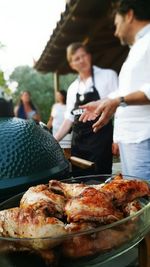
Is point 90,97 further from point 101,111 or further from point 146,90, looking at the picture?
point 101,111

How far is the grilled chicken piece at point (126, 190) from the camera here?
2.18ft

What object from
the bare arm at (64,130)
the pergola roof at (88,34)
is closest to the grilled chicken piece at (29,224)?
the bare arm at (64,130)

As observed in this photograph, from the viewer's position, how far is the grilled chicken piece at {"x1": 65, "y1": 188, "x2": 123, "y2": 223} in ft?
1.88

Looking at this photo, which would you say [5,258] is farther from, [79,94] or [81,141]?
[79,94]

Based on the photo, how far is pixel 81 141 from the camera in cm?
201

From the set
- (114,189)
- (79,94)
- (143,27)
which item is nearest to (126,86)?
(143,27)

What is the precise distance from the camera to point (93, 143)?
2.09 m

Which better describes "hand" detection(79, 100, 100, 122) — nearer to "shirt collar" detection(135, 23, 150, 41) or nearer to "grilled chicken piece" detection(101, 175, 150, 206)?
"grilled chicken piece" detection(101, 175, 150, 206)

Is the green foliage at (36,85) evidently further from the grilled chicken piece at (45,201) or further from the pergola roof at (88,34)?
the grilled chicken piece at (45,201)

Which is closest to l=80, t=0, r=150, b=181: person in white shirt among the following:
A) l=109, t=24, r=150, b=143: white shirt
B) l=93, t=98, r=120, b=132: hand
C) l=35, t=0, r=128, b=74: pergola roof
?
l=109, t=24, r=150, b=143: white shirt

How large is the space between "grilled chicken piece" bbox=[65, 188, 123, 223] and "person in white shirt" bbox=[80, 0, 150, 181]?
837mm

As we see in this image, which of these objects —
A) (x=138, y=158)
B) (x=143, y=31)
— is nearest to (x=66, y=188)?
(x=138, y=158)

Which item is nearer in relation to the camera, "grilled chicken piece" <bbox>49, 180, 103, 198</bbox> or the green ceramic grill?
"grilled chicken piece" <bbox>49, 180, 103, 198</bbox>

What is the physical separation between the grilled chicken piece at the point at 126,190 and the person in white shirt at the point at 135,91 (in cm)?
74
